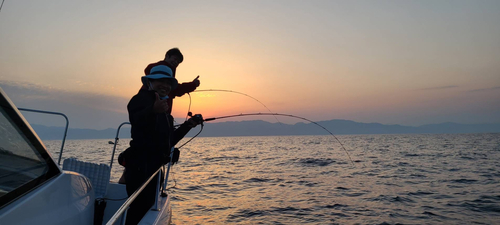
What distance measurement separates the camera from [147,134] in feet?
9.93

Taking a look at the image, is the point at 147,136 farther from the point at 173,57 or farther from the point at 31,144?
the point at 173,57

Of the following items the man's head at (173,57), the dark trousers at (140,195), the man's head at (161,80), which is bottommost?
the dark trousers at (140,195)

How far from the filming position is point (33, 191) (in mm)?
1515

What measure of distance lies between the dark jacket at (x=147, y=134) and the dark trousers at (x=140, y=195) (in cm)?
7

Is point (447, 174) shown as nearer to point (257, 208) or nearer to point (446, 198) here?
point (446, 198)

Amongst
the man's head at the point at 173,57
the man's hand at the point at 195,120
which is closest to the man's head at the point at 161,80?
the man's hand at the point at 195,120

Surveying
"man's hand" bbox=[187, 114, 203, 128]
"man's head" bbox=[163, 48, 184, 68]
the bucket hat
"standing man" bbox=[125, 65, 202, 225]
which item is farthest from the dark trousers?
"man's head" bbox=[163, 48, 184, 68]

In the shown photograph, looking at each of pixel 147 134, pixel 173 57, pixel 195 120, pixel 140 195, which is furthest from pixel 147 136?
pixel 173 57

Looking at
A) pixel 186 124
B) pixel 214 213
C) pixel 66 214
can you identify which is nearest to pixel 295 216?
pixel 214 213

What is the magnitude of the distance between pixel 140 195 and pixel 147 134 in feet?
2.40

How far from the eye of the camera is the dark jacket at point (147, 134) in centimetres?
286

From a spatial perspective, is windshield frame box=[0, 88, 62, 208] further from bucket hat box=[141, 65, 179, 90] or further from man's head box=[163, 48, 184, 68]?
man's head box=[163, 48, 184, 68]

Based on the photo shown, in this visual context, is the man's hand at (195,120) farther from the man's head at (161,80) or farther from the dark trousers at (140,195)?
the dark trousers at (140,195)

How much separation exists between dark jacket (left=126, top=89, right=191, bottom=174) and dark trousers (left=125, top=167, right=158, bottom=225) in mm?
66
